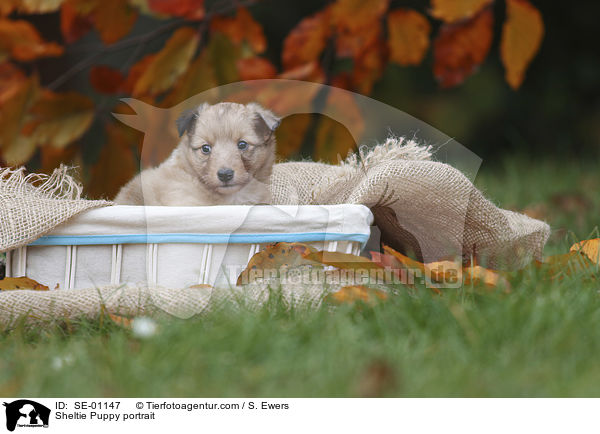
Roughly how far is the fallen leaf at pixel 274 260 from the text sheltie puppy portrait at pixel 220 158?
310mm

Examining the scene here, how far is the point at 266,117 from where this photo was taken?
2105mm

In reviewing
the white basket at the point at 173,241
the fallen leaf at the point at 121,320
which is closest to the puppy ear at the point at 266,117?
the white basket at the point at 173,241

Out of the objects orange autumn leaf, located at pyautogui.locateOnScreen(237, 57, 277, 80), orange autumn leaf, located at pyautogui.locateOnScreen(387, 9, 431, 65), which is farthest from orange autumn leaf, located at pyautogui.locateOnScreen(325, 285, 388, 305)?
orange autumn leaf, located at pyautogui.locateOnScreen(387, 9, 431, 65)

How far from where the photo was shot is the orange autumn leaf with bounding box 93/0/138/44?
118 inches

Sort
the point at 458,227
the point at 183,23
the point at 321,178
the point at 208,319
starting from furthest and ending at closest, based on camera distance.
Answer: the point at 183,23 < the point at 321,178 < the point at 458,227 < the point at 208,319

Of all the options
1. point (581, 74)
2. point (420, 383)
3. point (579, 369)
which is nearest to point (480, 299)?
point (579, 369)

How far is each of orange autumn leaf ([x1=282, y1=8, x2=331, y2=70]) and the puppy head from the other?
3.45 feet

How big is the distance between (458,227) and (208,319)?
0.92 m

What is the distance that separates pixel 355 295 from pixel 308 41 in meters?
1.74

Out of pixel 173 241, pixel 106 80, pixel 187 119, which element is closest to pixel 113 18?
pixel 106 80

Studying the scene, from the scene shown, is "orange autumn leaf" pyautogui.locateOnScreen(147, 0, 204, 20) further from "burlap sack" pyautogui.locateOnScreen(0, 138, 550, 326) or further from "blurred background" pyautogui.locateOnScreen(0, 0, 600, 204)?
"burlap sack" pyautogui.locateOnScreen(0, 138, 550, 326)

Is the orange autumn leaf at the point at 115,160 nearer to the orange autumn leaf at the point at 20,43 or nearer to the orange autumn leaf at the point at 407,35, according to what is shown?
the orange autumn leaf at the point at 20,43

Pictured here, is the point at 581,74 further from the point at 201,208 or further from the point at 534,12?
the point at 201,208

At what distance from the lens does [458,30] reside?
298 cm
